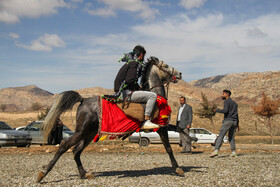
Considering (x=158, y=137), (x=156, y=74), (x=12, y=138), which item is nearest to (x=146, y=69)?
(x=156, y=74)

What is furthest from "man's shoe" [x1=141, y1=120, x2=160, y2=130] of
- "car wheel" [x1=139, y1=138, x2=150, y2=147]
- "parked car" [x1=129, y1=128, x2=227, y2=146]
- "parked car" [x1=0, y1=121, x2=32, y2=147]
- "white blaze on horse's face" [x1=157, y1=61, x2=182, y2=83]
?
Result: "car wheel" [x1=139, y1=138, x2=150, y2=147]

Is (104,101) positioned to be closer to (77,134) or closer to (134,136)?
(77,134)

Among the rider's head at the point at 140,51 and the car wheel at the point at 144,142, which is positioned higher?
the rider's head at the point at 140,51

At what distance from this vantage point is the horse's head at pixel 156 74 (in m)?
7.34

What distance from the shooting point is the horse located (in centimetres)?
671

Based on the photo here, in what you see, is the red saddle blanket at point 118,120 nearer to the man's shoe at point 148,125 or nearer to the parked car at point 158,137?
the man's shoe at point 148,125

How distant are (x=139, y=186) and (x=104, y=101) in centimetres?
223

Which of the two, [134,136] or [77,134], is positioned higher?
[77,134]

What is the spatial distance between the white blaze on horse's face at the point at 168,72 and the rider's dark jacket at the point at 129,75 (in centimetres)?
60

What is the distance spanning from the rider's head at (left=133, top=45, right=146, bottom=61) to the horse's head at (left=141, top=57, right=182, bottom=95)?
0.22 metres

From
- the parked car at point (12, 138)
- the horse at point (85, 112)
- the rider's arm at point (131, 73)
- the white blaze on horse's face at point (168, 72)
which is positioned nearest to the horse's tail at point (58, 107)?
the horse at point (85, 112)

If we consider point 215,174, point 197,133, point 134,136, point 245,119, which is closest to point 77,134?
point 215,174

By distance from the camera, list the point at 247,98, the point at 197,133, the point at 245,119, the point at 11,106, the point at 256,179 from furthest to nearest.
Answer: the point at 11,106 → the point at 247,98 → the point at 245,119 → the point at 197,133 → the point at 256,179

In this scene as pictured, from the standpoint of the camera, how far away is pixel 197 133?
2339 cm
